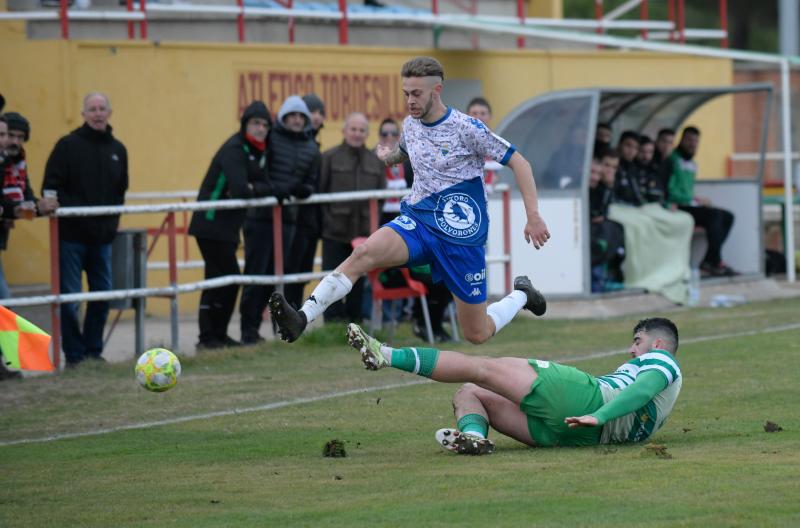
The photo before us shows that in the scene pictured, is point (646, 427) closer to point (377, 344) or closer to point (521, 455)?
point (521, 455)

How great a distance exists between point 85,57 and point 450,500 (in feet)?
40.7

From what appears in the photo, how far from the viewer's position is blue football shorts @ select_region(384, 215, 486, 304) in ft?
31.2

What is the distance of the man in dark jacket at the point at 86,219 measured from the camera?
44.3 feet

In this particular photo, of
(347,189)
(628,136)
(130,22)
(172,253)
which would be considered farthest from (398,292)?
(130,22)

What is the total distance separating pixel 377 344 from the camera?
8.45 meters

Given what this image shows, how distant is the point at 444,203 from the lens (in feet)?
31.6

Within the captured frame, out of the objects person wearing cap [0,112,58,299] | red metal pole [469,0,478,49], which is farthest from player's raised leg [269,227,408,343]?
red metal pole [469,0,478,49]

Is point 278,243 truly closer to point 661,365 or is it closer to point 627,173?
point 627,173

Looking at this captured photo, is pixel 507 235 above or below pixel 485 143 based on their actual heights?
below

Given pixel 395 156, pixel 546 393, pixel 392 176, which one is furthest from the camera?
pixel 392 176

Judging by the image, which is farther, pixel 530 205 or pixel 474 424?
pixel 530 205

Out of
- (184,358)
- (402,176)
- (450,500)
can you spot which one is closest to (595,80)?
(402,176)

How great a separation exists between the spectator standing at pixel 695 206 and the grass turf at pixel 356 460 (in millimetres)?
6879

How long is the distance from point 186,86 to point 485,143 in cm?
1038
